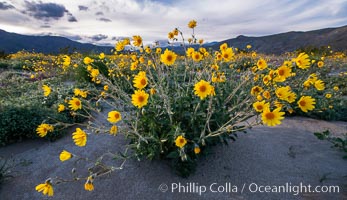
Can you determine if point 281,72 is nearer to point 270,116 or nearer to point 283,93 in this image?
point 283,93

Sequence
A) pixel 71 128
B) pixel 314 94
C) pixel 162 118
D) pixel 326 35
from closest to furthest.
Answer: pixel 162 118 → pixel 71 128 → pixel 314 94 → pixel 326 35

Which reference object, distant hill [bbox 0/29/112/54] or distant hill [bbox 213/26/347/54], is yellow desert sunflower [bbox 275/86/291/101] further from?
distant hill [bbox 0/29/112/54]

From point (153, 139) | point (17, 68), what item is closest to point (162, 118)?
point (153, 139)

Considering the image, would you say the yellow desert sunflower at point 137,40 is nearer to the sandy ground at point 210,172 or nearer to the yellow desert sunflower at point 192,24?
the yellow desert sunflower at point 192,24

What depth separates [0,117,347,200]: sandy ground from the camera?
78.7 inches

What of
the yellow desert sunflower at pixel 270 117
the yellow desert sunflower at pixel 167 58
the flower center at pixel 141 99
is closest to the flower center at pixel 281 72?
the yellow desert sunflower at pixel 270 117

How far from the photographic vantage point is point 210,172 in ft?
7.39

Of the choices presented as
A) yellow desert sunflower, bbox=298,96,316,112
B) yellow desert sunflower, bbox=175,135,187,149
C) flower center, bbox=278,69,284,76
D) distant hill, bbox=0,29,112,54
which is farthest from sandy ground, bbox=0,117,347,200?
distant hill, bbox=0,29,112,54

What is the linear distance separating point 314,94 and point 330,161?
2398 mm

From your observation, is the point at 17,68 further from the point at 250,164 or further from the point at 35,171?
the point at 250,164

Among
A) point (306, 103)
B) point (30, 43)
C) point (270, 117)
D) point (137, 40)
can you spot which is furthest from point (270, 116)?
point (30, 43)

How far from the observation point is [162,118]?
6.96 ft

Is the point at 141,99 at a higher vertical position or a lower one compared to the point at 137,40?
lower

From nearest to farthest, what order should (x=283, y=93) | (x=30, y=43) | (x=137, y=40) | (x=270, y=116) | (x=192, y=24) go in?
1. (x=270, y=116)
2. (x=283, y=93)
3. (x=137, y=40)
4. (x=192, y=24)
5. (x=30, y=43)
